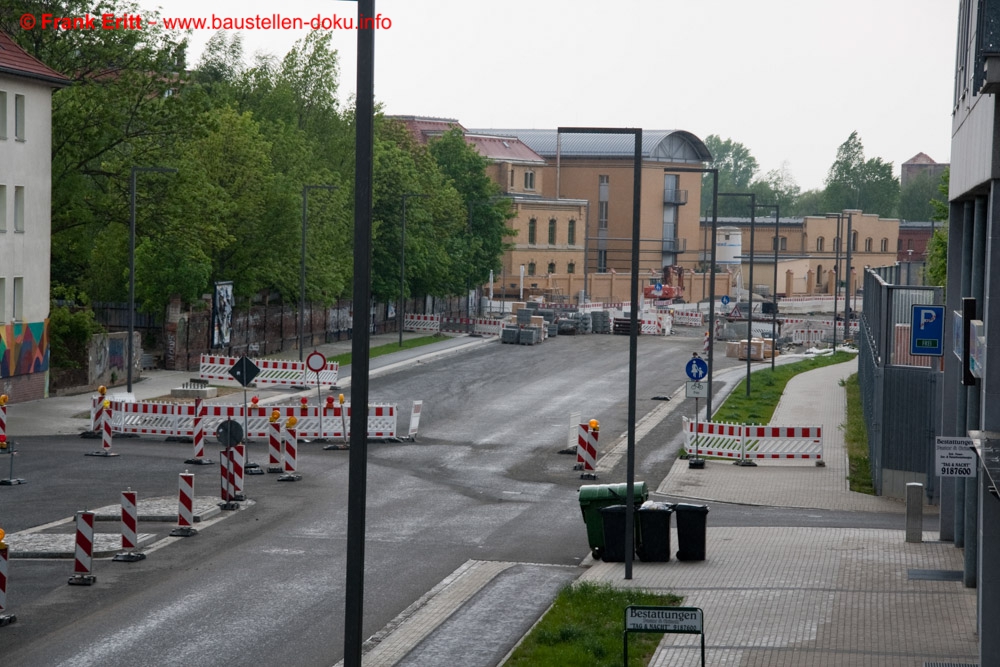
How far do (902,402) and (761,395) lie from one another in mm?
18886

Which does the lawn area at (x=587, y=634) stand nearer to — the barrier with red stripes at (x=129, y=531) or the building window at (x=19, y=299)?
the barrier with red stripes at (x=129, y=531)

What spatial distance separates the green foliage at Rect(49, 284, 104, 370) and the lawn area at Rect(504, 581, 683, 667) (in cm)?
2734

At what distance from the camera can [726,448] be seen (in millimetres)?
30797

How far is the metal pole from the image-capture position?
924cm

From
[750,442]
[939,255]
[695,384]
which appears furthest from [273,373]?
Result: [939,255]

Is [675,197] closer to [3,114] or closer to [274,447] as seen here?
[3,114]

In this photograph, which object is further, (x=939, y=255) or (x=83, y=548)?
(x=939, y=255)

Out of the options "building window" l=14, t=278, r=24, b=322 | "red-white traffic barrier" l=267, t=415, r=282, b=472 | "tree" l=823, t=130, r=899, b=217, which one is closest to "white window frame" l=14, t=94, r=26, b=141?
"building window" l=14, t=278, r=24, b=322

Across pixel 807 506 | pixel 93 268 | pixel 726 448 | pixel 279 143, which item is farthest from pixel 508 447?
pixel 279 143

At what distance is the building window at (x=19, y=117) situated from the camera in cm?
3734

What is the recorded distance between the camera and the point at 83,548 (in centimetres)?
1764

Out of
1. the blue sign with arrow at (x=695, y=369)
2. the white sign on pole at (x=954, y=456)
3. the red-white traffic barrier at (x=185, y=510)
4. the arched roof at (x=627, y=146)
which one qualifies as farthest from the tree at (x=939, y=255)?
the arched roof at (x=627, y=146)

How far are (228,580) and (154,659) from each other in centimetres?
390

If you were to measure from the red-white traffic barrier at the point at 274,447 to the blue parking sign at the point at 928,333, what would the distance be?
42.2ft
